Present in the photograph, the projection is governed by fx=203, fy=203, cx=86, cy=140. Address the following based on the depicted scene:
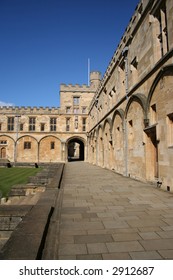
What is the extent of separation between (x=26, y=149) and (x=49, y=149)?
11.8ft

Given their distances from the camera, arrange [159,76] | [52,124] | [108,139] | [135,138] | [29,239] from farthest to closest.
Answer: [52,124] → [108,139] → [135,138] → [159,76] → [29,239]

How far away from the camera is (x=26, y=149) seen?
106 ft

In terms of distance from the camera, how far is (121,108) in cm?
1336

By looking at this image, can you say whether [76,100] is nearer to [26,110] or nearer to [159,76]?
[26,110]

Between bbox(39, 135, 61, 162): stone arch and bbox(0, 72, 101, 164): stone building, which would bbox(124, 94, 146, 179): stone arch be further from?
bbox(39, 135, 61, 162): stone arch

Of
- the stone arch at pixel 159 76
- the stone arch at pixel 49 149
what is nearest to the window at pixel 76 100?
the stone arch at pixel 49 149

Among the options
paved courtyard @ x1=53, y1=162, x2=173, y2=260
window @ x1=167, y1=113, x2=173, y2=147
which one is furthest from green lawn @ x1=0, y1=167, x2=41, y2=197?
window @ x1=167, y1=113, x2=173, y2=147

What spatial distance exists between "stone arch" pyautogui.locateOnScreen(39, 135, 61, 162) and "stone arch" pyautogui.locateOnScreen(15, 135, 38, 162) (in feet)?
3.04

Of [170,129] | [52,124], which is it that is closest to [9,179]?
[170,129]

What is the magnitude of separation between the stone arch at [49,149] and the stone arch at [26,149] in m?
0.93

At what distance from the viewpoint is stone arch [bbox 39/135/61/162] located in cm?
3225

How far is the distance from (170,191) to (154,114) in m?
3.35

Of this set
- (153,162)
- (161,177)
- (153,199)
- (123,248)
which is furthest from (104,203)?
(153,162)
